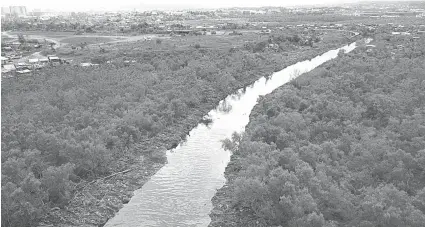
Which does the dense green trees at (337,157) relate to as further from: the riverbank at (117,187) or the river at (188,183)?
the riverbank at (117,187)

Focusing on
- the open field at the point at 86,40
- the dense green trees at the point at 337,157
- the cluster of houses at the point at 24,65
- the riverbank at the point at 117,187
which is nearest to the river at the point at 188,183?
the riverbank at the point at 117,187

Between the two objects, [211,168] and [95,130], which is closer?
[211,168]

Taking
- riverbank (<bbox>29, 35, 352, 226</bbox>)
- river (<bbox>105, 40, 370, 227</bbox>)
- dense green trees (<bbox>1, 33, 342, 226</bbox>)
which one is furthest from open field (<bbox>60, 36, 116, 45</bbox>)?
riverbank (<bbox>29, 35, 352, 226</bbox>)

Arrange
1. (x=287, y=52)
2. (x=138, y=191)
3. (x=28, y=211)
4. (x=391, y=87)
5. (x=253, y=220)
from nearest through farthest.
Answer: (x=28, y=211)
(x=253, y=220)
(x=138, y=191)
(x=391, y=87)
(x=287, y=52)

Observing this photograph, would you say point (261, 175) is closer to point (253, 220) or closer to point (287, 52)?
point (253, 220)

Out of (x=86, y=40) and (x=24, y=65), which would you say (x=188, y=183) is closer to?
(x=24, y=65)

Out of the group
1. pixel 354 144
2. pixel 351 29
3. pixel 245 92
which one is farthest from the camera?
pixel 351 29

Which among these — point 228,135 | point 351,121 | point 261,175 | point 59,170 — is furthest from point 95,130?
point 351,121
